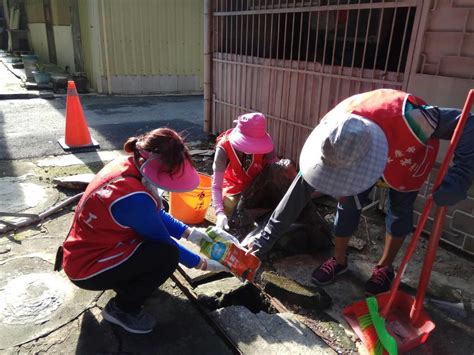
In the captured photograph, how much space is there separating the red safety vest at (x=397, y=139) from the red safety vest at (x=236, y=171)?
1030 mm

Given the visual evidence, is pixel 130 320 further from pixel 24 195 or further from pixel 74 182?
pixel 24 195

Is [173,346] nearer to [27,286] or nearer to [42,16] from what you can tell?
[27,286]

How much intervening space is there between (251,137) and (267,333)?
1438 millimetres

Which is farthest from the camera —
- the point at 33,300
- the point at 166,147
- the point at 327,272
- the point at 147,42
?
the point at 147,42

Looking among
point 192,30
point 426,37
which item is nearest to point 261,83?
point 426,37

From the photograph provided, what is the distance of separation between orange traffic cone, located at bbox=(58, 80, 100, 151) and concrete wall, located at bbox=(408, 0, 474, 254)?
4.36 metres

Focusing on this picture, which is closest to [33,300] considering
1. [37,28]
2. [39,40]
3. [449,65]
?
[449,65]

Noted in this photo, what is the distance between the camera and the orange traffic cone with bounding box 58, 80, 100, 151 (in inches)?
216

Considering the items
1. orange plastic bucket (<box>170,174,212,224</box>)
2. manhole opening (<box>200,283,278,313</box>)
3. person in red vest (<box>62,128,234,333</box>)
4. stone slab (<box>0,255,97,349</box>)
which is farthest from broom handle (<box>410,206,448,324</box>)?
stone slab (<box>0,255,97,349</box>)

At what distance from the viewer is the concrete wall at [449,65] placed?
2.85 meters

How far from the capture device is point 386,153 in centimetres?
205

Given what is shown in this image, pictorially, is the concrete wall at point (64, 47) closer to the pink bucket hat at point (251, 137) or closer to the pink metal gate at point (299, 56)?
the pink metal gate at point (299, 56)

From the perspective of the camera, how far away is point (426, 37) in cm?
308

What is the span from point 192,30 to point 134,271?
30.1 feet
